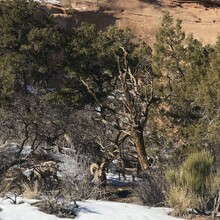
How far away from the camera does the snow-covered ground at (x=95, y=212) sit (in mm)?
7191

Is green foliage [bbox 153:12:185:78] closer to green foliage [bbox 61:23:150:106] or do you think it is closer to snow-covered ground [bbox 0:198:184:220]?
green foliage [bbox 61:23:150:106]

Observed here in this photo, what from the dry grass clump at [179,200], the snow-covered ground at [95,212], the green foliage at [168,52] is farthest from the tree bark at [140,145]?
the snow-covered ground at [95,212]

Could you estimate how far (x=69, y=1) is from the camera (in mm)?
38094

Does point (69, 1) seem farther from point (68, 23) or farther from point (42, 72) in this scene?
point (42, 72)

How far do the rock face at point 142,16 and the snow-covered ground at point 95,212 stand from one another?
2886 cm

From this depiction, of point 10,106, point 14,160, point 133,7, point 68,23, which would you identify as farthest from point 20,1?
point 133,7

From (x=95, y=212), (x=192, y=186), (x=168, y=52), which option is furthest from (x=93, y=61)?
(x=95, y=212)

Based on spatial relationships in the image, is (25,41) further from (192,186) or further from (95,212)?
(95,212)

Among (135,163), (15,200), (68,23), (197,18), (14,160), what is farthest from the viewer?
(197,18)

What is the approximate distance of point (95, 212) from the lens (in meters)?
7.71

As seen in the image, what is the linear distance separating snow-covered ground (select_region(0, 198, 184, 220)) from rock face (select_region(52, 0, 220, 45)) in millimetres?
28857

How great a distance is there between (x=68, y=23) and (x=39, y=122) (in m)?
19.4

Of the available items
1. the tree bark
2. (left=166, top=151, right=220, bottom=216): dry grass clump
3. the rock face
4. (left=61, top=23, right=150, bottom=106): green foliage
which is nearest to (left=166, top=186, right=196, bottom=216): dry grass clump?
(left=166, top=151, right=220, bottom=216): dry grass clump

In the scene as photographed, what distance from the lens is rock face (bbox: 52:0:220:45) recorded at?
1452 inches
